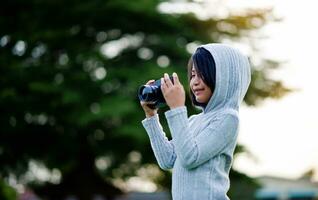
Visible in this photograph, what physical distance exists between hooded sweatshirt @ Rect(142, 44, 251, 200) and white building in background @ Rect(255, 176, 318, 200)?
24936 mm

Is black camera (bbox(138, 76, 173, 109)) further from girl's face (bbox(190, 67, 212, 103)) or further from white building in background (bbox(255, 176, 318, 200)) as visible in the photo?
white building in background (bbox(255, 176, 318, 200))

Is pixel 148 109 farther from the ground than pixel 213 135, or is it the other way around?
pixel 148 109

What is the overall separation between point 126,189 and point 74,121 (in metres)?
4.47

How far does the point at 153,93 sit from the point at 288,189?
27.4 meters

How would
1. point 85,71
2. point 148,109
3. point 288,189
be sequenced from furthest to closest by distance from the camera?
point 288,189 < point 85,71 < point 148,109

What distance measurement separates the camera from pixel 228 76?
2.70 metres

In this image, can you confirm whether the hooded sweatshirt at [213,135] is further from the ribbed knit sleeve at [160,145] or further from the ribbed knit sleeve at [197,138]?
the ribbed knit sleeve at [160,145]

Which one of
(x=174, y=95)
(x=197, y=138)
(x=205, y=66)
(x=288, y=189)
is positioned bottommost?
(x=197, y=138)

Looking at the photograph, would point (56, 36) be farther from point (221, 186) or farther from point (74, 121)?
point (221, 186)

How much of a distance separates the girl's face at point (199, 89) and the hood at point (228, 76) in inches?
0.8

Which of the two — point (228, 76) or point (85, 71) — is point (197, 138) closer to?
point (228, 76)

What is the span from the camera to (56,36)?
60.7 ft

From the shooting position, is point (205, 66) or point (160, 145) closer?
point (205, 66)

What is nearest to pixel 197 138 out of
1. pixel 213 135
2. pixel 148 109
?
pixel 213 135
